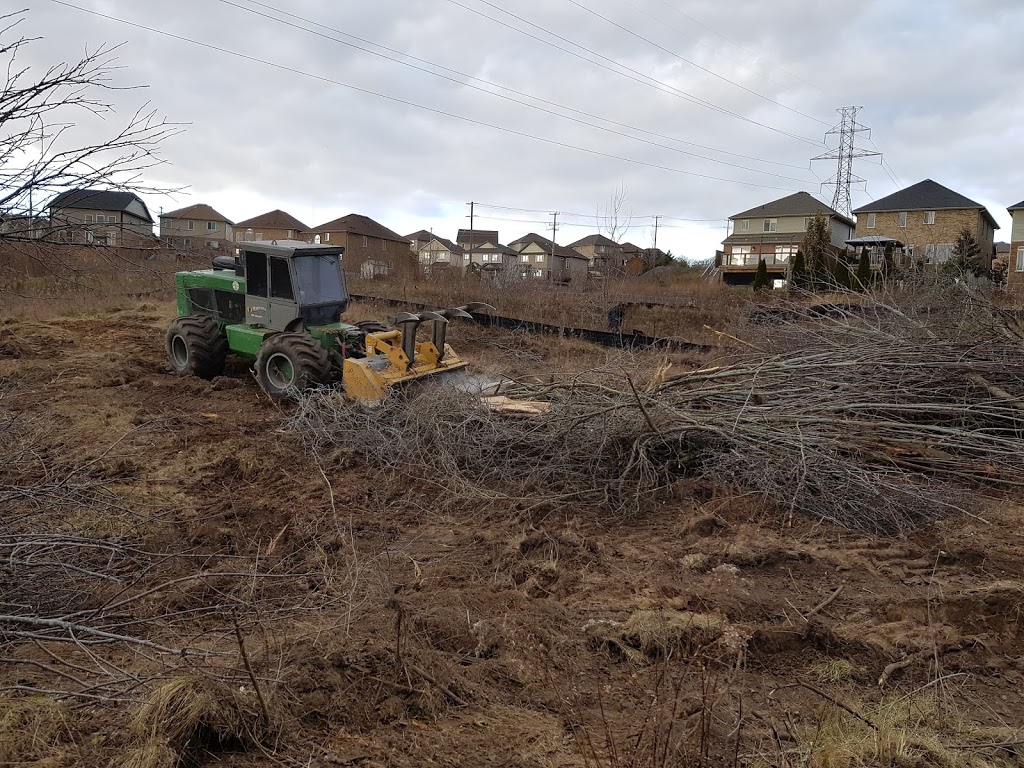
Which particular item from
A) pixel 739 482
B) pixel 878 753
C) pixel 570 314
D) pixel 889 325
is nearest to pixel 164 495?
pixel 739 482

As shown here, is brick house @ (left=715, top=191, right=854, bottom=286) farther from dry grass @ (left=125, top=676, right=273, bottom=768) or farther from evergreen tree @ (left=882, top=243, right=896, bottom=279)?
dry grass @ (left=125, top=676, right=273, bottom=768)

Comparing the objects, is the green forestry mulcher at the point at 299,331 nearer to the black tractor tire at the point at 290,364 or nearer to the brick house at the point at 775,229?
the black tractor tire at the point at 290,364

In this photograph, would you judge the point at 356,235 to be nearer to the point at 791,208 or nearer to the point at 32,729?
the point at 791,208

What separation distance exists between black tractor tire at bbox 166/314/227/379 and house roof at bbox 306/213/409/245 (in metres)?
44.8

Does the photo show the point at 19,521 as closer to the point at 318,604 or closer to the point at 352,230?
the point at 318,604

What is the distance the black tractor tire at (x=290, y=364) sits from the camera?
28.6 ft

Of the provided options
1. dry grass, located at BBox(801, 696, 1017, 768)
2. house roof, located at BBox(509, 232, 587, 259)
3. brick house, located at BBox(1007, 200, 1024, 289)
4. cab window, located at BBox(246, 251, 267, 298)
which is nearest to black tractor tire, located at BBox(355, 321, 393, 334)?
cab window, located at BBox(246, 251, 267, 298)

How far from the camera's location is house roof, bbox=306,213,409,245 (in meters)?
55.6

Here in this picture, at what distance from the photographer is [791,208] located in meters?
49.6

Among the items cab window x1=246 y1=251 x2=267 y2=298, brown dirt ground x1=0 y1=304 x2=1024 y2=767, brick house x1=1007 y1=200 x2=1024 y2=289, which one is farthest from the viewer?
brick house x1=1007 y1=200 x2=1024 y2=289

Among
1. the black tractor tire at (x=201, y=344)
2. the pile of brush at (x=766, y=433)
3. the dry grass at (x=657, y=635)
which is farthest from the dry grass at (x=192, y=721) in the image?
the black tractor tire at (x=201, y=344)

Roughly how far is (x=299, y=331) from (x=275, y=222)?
177 ft

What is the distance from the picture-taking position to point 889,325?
8.43 meters

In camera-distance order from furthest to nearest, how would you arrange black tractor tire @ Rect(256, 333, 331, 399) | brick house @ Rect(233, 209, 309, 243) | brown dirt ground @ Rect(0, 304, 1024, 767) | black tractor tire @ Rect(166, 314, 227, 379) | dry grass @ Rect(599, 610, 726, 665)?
brick house @ Rect(233, 209, 309, 243)
black tractor tire @ Rect(166, 314, 227, 379)
black tractor tire @ Rect(256, 333, 331, 399)
dry grass @ Rect(599, 610, 726, 665)
brown dirt ground @ Rect(0, 304, 1024, 767)
